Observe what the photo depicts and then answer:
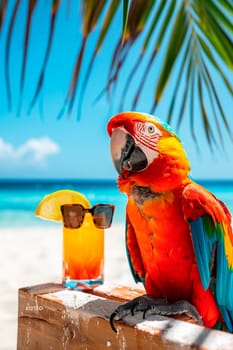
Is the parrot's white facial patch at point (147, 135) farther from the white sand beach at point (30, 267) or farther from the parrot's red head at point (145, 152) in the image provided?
the white sand beach at point (30, 267)

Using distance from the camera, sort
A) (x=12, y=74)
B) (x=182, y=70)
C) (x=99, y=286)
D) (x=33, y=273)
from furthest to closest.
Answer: (x=12, y=74) → (x=33, y=273) → (x=182, y=70) → (x=99, y=286)

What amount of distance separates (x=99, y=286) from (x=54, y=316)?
0.18m

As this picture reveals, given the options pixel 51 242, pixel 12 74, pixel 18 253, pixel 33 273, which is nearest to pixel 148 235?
pixel 33 273

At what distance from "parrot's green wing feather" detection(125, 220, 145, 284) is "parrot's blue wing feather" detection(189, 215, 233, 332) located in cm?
15

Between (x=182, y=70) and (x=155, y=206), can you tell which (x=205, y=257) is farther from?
(x=182, y=70)

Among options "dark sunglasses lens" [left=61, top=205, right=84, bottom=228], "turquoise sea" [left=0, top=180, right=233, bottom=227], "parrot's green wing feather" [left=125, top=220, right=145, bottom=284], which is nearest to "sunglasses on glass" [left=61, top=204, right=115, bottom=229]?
"dark sunglasses lens" [left=61, top=205, right=84, bottom=228]

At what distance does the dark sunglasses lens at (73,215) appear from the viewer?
960 mm

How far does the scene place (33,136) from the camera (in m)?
17.9

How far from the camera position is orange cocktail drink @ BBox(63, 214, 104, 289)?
3.20ft

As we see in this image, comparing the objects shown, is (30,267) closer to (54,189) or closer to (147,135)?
(147,135)

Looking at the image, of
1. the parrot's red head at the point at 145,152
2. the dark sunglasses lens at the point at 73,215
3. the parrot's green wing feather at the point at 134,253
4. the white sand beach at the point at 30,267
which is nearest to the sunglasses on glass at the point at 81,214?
the dark sunglasses lens at the point at 73,215

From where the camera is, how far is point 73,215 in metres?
0.96

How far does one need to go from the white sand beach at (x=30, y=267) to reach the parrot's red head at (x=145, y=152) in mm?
995

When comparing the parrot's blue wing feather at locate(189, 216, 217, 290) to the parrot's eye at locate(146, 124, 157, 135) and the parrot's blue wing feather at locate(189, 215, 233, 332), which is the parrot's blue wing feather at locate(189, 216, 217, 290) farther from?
the parrot's eye at locate(146, 124, 157, 135)
